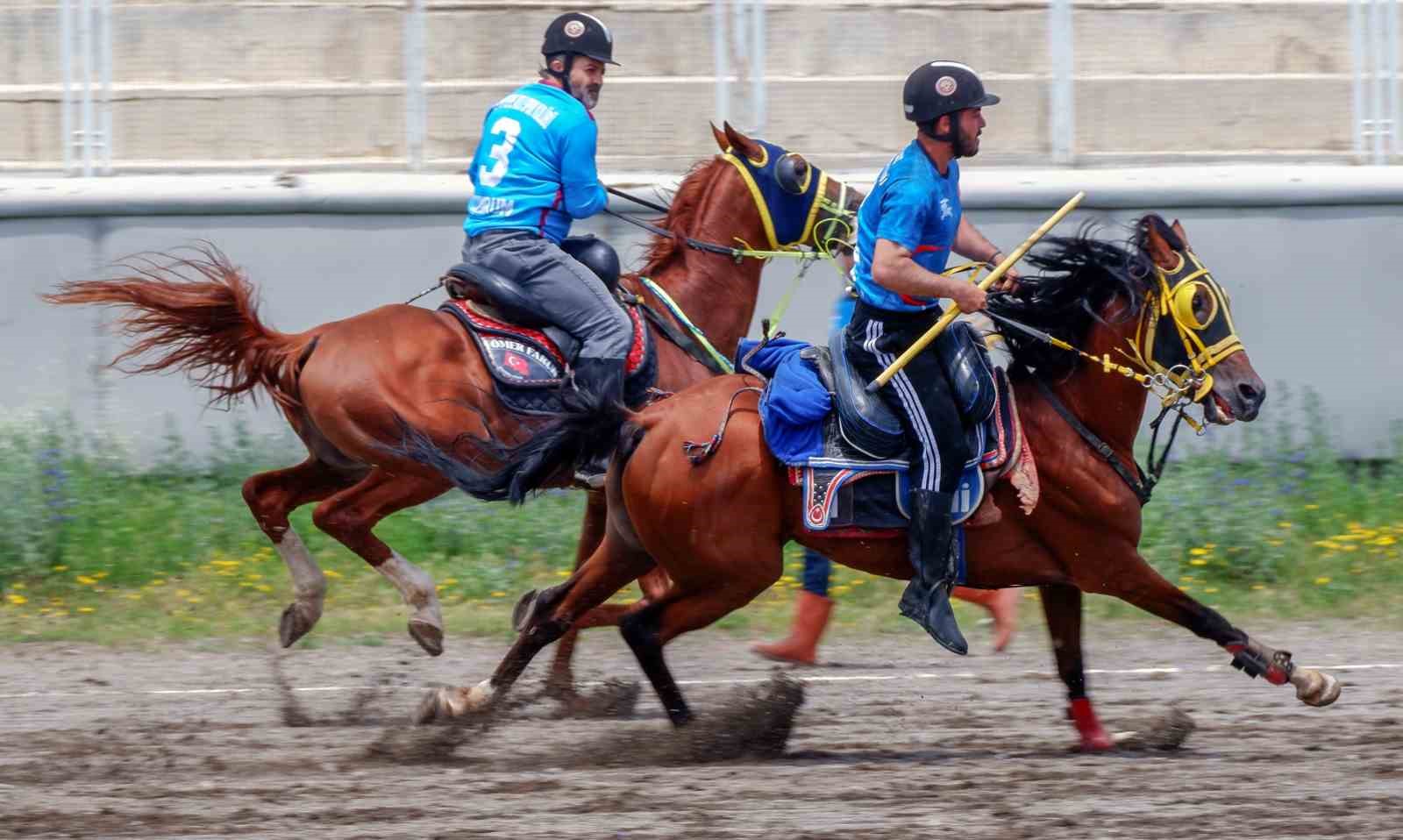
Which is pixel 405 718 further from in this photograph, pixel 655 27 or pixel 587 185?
pixel 655 27

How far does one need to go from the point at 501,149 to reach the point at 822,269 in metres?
3.67

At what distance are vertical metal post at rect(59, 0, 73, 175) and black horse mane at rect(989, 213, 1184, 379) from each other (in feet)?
24.3

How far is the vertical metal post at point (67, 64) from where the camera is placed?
12016 mm

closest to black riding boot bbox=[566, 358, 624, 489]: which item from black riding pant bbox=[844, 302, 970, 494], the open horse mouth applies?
black riding pant bbox=[844, 302, 970, 494]

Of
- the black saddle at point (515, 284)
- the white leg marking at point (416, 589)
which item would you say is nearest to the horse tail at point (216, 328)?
the black saddle at point (515, 284)

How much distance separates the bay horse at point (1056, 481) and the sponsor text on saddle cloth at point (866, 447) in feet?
0.27

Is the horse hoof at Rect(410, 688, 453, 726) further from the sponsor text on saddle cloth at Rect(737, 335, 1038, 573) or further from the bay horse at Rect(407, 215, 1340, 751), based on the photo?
the sponsor text on saddle cloth at Rect(737, 335, 1038, 573)

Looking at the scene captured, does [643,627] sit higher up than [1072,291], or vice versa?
[1072,291]

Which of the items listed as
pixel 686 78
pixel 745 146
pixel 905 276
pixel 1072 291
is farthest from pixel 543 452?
pixel 686 78

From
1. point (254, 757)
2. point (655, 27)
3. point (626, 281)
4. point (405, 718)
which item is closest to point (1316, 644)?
point (626, 281)

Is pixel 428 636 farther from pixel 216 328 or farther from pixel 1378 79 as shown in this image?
pixel 1378 79

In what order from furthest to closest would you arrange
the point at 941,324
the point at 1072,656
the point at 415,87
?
the point at 415,87
the point at 1072,656
the point at 941,324

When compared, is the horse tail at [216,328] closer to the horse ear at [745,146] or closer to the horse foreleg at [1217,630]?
the horse ear at [745,146]

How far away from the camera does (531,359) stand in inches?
320
